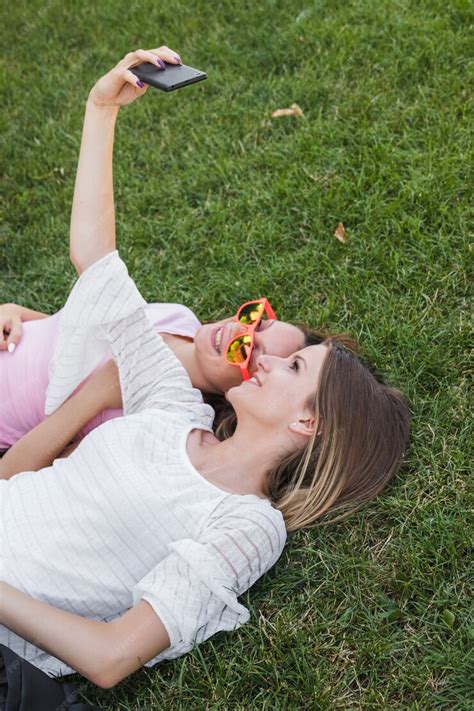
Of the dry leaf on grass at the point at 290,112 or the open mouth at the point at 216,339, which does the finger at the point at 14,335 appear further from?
the dry leaf on grass at the point at 290,112

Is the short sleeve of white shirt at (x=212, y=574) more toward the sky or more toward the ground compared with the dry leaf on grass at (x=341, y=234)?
more toward the sky

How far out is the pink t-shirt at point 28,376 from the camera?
136 inches

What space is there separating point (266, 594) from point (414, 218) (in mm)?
2037

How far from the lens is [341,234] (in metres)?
4.14

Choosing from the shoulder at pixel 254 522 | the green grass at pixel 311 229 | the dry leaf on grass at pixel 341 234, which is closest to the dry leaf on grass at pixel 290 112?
the green grass at pixel 311 229

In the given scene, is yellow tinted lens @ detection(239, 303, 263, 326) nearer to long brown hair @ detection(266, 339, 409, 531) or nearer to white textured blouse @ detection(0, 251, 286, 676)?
long brown hair @ detection(266, 339, 409, 531)

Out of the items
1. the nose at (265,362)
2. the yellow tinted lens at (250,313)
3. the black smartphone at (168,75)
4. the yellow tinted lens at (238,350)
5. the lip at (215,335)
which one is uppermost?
the black smartphone at (168,75)

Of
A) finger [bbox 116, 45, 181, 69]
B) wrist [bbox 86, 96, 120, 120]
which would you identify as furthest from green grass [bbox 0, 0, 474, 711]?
finger [bbox 116, 45, 181, 69]

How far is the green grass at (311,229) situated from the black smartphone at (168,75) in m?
1.31

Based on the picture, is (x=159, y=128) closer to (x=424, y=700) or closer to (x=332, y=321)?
(x=332, y=321)

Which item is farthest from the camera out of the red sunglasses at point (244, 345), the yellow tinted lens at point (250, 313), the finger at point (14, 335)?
the finger at point (14, 335)

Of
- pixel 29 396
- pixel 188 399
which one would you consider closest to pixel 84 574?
pixel 188 399

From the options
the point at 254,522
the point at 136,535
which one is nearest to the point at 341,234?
the point at 254,522

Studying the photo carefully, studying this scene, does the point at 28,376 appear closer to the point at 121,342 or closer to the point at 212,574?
the point at 121,342
